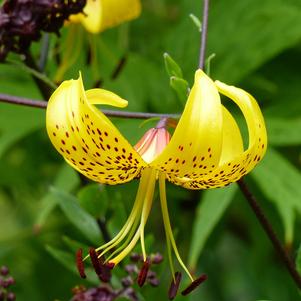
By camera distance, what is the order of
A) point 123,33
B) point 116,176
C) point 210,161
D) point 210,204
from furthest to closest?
point 123,33 < point 210,204 < point 116,176 < point 210,161

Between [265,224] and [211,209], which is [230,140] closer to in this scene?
[265,224]

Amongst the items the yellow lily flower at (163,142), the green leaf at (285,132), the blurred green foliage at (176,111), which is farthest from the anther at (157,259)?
the green leaf at (285,132)

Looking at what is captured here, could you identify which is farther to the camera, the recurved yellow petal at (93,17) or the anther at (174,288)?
the recurved yellow petal at (93,17)

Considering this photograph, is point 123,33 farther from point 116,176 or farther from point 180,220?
point 116,176

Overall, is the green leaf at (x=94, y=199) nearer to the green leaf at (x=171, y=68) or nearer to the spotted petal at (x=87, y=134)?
the spotted petal at (x=87, y=134)

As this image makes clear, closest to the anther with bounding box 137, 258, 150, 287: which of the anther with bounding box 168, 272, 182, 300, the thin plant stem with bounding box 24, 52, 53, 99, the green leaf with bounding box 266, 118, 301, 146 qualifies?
the anther with bounding box 168, 272, 182, 300

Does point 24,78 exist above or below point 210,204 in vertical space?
above

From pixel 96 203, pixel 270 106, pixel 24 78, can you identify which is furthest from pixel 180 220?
pixel 96 203

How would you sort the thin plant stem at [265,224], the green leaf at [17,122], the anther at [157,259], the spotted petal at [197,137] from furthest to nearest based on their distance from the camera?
the green leaf at [17,122], the anther at [157,259], the thin plant stem at [265,224], the spotted petal at [197,137]
